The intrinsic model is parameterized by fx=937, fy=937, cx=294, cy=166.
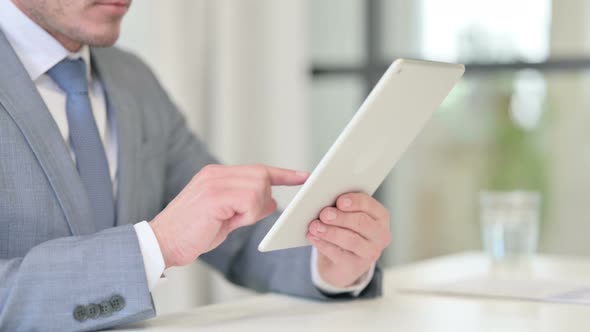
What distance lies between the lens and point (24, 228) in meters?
1.45

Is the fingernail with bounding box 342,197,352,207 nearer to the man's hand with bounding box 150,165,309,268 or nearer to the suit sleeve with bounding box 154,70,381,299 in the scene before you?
the man's hand with bounding box 150,165,309,268

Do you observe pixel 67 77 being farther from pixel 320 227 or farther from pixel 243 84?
pixel 243 84

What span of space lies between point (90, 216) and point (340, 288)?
0.42 metres

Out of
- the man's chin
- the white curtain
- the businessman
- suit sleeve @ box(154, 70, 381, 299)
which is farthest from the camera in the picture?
the white curtain

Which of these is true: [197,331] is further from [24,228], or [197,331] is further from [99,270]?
[24,228]

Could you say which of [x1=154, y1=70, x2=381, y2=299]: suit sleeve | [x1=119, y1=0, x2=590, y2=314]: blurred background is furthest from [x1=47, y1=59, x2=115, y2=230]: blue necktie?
[x1=119, y1=0, x2=590, y2=314]: blurred background

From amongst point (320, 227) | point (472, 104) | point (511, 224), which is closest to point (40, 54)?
point (320, 227)

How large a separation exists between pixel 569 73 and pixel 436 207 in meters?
0.74

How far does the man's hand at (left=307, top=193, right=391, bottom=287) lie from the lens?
131 centimetres

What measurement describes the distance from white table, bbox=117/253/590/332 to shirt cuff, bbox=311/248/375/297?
2 cm

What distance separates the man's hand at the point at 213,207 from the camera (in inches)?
48.7

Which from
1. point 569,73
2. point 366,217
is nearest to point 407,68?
point 366,217

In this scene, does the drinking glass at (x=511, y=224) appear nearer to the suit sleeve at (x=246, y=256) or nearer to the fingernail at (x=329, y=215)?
the suit sleeve at (x=246, y=256)

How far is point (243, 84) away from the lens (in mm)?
3488
